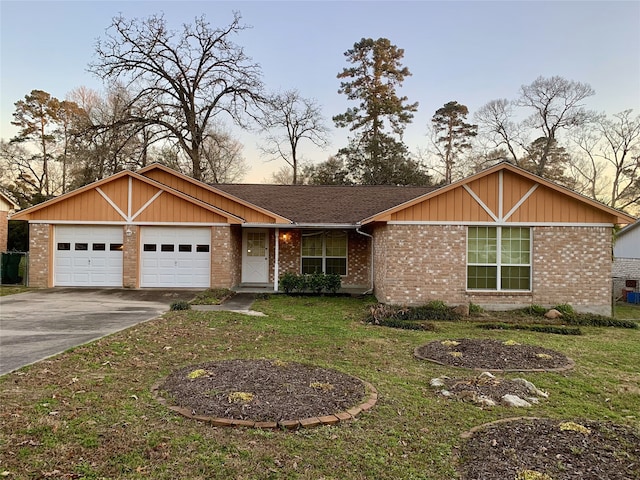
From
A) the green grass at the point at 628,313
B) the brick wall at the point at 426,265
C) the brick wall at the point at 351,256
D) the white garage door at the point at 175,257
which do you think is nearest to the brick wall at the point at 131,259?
the white garage door at the point at 175,257

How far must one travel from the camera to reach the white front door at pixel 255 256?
17.4 metres

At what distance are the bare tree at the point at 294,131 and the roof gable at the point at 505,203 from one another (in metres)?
23.1

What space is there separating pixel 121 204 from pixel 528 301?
13.6 metres

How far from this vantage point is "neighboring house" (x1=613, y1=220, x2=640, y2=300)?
18219 millimetres

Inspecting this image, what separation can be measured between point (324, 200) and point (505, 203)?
329 inches

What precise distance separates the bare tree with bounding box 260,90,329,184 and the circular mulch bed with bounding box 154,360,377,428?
1162 inches

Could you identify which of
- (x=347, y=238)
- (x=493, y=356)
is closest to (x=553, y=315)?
(x=493, y=356)

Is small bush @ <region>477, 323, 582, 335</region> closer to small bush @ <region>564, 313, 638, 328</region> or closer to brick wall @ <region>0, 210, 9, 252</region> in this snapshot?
small bush @ <region>564, 313, 638, 328</region>

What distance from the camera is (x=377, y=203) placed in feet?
59.1

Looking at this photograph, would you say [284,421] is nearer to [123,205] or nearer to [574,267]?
[574,267]

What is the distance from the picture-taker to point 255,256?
57.4 ft

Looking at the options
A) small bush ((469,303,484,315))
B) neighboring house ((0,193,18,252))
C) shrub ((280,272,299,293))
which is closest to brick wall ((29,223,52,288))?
shrub ((280,272,299,293))

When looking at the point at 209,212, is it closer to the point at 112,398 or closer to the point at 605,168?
the point at 112,398

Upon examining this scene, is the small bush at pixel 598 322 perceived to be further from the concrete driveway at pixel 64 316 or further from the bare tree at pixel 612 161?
the bare tree at pixel 612 161
